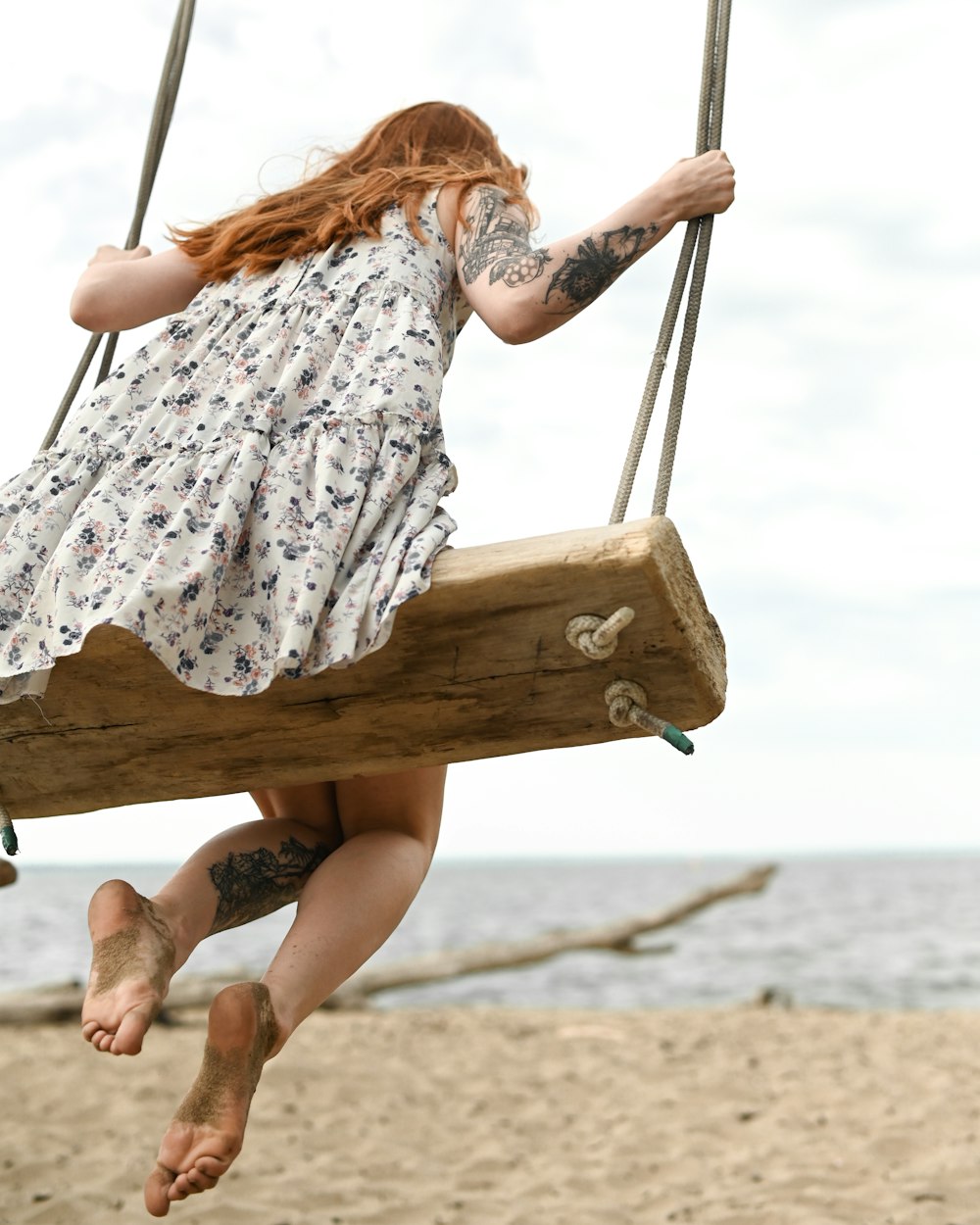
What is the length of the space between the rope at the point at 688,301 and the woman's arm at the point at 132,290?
0.98 m

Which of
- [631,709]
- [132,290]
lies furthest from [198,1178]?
[132,290]

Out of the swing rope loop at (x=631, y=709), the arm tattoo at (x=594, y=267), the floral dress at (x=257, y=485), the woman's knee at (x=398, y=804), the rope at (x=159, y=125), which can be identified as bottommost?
the woman's knee at (x=398, y=804)

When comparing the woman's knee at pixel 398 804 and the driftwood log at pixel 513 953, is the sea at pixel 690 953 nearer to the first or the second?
the driftwood log at pixel 513 953

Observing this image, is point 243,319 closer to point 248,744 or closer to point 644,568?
point 248,744

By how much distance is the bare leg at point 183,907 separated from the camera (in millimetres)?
1849

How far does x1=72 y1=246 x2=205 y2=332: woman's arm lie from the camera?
8.17 ft

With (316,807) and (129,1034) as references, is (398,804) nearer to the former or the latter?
(316,807)

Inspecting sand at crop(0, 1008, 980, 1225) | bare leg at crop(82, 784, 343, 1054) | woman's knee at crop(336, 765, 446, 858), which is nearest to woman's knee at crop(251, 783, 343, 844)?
bare leg at crop(82, 784, 343, 1054)

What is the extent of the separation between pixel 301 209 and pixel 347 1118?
4.48 m

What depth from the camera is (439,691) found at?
196 cm

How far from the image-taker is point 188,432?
7.21ft

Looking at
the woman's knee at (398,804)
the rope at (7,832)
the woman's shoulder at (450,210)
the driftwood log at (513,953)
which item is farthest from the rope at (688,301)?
the driftwood log at (513,953)

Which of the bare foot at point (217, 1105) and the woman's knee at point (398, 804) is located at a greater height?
the woman's knee at point (398, 804)

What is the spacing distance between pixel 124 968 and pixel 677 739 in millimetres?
868
